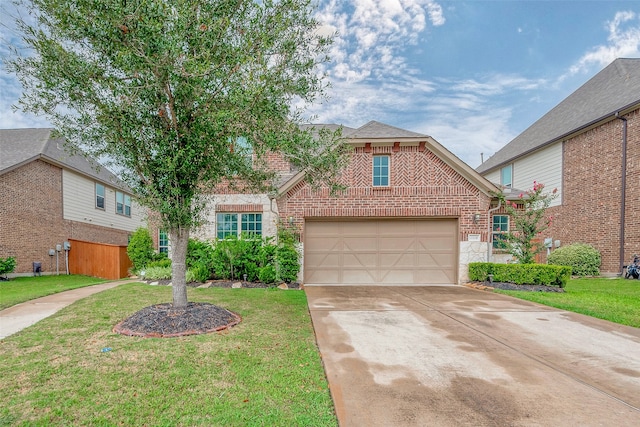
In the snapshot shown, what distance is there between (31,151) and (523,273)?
2015 centimetres

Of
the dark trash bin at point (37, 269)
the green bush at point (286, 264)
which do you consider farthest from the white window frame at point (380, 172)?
the dark trash bin at point (37, 269)

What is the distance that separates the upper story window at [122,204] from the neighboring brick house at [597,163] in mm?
23714

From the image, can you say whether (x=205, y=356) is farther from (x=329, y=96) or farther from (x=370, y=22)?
(x=370, y=22)

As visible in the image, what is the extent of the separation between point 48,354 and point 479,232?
36.6 feet

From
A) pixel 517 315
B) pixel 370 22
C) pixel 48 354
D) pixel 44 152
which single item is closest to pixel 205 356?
pixel 48 354

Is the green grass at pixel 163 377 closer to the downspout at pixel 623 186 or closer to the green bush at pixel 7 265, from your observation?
the green bush at pixel 7 265

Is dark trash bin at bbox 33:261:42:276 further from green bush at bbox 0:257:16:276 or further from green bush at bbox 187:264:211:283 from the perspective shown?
green bush at bbox 187:264:211:283

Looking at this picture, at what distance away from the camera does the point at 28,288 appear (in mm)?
10227

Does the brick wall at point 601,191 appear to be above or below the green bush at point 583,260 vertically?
above

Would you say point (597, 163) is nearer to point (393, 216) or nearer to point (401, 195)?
point (401, 195)

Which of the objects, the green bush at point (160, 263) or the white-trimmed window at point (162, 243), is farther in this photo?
the white-trimmed window at point (162, 243)

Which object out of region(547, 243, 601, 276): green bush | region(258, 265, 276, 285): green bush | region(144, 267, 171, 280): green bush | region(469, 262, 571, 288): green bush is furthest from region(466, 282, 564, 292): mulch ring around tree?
region(144, 267, 171, 280): green bush

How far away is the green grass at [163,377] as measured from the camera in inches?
108

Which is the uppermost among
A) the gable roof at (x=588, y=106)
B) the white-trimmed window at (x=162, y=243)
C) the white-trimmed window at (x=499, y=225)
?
the gable roof at (x=588, y=106)
